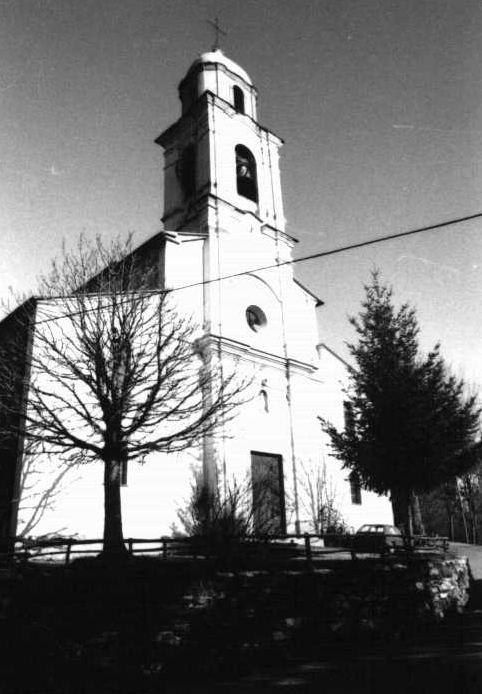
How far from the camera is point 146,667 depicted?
8047mm

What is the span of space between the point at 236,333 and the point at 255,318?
203 centimetres

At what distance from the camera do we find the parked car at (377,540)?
12580mm

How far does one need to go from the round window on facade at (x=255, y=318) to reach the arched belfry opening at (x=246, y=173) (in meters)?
6.21

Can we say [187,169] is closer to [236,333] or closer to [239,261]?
[239,261]

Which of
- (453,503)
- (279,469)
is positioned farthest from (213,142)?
(453,503)

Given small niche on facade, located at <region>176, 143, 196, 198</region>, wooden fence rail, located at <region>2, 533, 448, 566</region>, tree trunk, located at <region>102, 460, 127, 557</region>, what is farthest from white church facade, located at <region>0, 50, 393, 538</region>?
tree trunk, located at <region>102, 460, 127, 557</region>

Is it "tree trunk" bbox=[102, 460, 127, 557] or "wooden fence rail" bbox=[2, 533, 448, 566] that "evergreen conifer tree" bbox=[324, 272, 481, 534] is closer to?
"wooden fence rail" bbox=[2, 533, 448, 566]

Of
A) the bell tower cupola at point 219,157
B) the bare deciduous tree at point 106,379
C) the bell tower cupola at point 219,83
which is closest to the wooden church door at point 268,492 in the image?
the bare deciduous tree at point 106,379

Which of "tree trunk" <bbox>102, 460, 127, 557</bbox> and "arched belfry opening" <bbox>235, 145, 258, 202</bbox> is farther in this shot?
"arched belfry opening" <bbox>235, 145, 258, 202</bbox>

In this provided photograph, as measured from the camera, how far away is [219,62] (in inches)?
997

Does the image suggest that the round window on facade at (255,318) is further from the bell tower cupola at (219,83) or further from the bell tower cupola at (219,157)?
the bell tower cupola at (219,83)

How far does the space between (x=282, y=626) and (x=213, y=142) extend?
67.9ft

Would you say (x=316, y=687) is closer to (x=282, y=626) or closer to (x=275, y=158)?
(x=282, y=626)

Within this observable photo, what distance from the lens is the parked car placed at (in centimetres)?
1258
